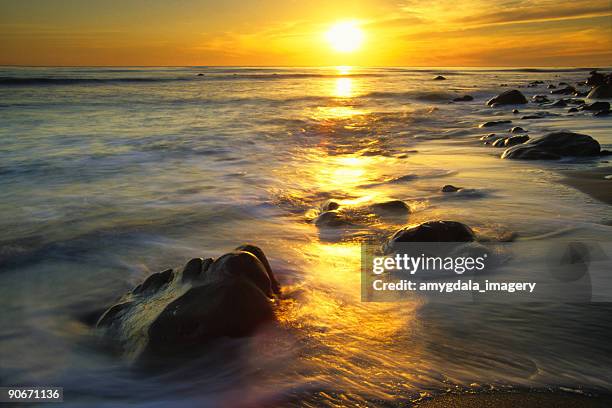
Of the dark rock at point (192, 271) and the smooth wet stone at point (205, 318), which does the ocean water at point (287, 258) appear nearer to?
the smooth wet stone at point (205, 318)

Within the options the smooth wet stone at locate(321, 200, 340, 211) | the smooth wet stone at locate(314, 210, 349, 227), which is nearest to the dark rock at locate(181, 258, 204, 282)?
the smooth wet stone at locate(314, 210, 349, 227)

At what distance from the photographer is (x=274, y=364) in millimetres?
2924

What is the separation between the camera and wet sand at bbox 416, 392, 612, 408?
95.3 inches

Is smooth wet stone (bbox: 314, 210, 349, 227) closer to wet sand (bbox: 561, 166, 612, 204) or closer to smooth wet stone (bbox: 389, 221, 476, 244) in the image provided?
smooth wet stone (bbox: 389, 221, 476, 244)

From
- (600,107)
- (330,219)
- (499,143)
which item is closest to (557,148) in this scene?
(499,143)

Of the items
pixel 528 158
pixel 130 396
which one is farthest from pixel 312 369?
pixel 528 158

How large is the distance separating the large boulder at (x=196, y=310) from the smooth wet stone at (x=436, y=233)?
1.44 meters

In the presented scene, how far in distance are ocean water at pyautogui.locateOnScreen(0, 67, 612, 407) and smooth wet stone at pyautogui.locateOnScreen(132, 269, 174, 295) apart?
411mm

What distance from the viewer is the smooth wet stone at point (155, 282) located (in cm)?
373

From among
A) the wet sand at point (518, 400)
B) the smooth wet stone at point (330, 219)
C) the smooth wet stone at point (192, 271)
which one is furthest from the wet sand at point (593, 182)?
the smooth wet stone at point (192, 271)

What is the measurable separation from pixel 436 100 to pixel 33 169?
25372 millimetres

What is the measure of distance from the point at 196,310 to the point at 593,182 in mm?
6005

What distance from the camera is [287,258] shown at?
4652mm

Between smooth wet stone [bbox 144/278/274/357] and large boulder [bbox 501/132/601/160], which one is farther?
large boulder [bbox 501/132/601/160]
